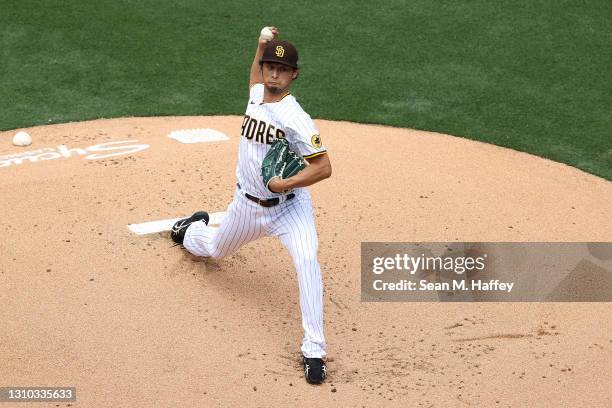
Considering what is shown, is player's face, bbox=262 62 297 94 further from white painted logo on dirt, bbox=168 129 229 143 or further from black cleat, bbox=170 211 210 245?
white painted logo on dirt, bbox=168 129 229 143

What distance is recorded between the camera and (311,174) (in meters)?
5.82

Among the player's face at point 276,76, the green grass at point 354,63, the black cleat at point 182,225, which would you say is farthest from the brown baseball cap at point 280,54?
the green grass at point 354,63

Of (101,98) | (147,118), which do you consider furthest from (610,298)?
(101,98)

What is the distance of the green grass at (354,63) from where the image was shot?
10195 mm

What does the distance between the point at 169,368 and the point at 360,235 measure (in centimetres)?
226

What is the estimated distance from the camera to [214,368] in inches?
231

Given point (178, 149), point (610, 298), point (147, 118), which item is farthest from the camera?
point (147, 118)

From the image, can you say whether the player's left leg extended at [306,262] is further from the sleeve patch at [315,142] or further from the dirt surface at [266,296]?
the sleeve patch at [315,142]

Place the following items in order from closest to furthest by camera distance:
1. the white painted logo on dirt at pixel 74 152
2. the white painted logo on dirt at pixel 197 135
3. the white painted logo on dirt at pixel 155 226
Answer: the white painted logo on dirt at pixel 155 226 < the white painted logo on dirt at pixel 74 152 < the white painted logo on dirt at pixel 197 135

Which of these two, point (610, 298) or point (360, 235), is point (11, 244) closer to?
point (360, 235)

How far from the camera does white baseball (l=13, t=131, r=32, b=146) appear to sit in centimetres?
909

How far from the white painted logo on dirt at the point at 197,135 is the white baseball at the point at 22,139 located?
1327 mm

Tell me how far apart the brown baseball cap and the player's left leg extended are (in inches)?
35.9

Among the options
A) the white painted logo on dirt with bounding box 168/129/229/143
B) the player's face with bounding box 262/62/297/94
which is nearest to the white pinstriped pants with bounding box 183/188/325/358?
the player's face with bounding box 262/62/297/94
